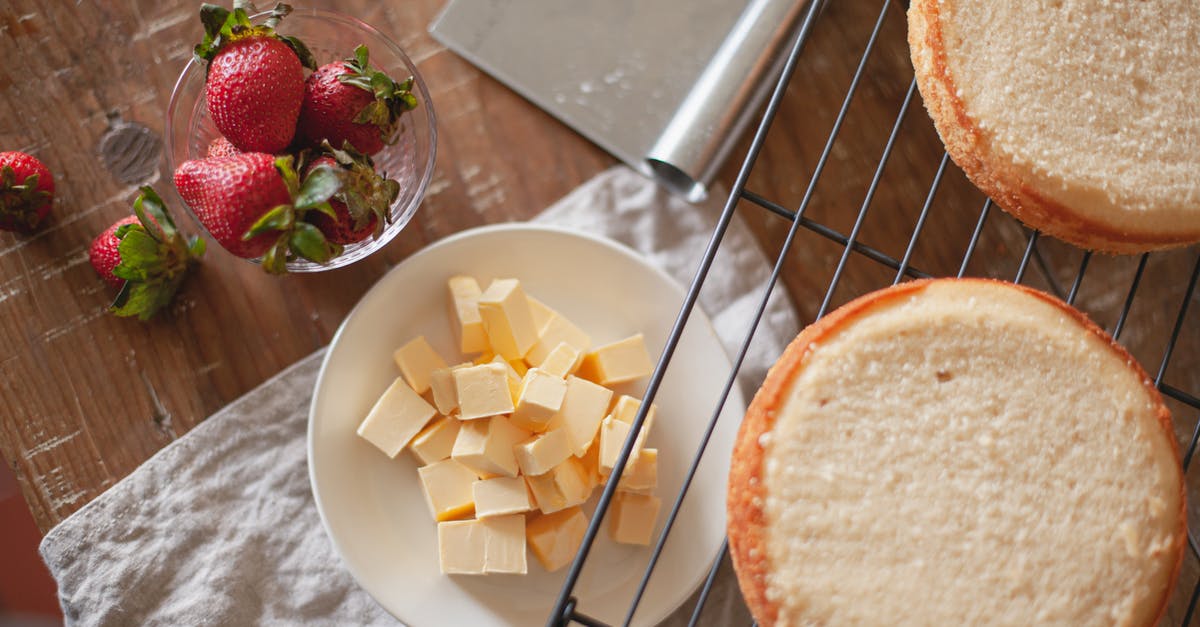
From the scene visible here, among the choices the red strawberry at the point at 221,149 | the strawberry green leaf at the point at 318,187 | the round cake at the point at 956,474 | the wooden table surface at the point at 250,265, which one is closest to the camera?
the round cake at the point at 956,474

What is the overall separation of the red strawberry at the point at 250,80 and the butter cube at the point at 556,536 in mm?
535

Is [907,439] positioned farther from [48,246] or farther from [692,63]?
[48,246]

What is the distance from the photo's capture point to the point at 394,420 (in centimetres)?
108

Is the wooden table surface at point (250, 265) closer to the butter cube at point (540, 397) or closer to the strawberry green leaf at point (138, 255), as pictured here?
the strawberry green leaf at point (138, 255)

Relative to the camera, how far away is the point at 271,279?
1.15 m

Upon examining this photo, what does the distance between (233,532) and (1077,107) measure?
108cm

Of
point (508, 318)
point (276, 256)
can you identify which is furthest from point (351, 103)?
→ point (508, 318)

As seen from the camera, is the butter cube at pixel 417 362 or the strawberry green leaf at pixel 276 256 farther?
the butter cube at pixel 417 362

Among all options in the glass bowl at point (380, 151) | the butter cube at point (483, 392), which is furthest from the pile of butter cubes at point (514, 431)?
the glass bowl at point (380, 151)

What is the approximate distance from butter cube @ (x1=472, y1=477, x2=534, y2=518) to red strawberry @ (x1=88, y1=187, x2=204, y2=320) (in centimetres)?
46

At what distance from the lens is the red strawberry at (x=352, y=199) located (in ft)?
3.10

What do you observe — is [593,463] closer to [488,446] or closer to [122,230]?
[488,446]

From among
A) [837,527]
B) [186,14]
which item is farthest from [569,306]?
[186,14]

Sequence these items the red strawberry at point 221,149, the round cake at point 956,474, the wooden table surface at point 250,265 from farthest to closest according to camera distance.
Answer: the wooden table surface at point 250,265 → the red strawberry at point 221,149 → the round cake at point 956,474
